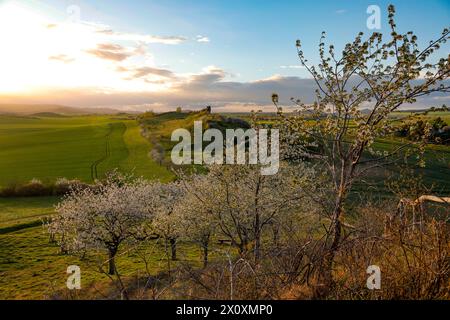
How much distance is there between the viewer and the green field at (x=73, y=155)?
8894 centimetres

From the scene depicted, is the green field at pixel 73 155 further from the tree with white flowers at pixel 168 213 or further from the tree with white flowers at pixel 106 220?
the tree with white flowers at pixel 106 220

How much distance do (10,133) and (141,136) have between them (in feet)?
210

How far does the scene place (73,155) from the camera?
112 meters

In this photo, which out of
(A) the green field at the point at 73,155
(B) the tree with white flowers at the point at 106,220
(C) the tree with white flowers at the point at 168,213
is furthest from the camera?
(A) the green field at the point at 73,155

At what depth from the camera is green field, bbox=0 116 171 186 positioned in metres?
88.9

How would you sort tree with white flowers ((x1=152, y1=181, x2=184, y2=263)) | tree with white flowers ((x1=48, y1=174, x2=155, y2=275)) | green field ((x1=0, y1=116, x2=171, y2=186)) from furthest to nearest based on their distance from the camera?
green field ((x1=0, y1=116, x2=171, y2=186)), tree with white flowers ((x1=152, y1=181, x2=184, y2=263)), tree with white flowers ((x1=48, y1=174, x2=155, y2=275))

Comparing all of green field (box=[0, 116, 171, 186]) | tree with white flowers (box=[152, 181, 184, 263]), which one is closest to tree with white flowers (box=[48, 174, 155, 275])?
tree with white flowers (box=[152, 181, 184, 263])

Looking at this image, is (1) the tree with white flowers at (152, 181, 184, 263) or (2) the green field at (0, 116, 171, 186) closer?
(1) the tree with white flowers at (152, 181, 184, 263)

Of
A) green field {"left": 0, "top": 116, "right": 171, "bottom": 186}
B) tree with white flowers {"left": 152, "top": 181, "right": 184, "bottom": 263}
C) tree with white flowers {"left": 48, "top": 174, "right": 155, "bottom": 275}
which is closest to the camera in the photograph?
tree with white flowers {"left": 48, "top": 174, "right": 155, "bottom": 275}

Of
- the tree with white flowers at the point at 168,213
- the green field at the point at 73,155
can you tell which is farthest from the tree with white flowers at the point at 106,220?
the green field at the point at 73,155

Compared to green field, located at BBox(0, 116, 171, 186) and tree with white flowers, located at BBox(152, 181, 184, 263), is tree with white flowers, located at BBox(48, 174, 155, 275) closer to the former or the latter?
tree with white flowers, located at BBox(152, 181, 184, 263)
